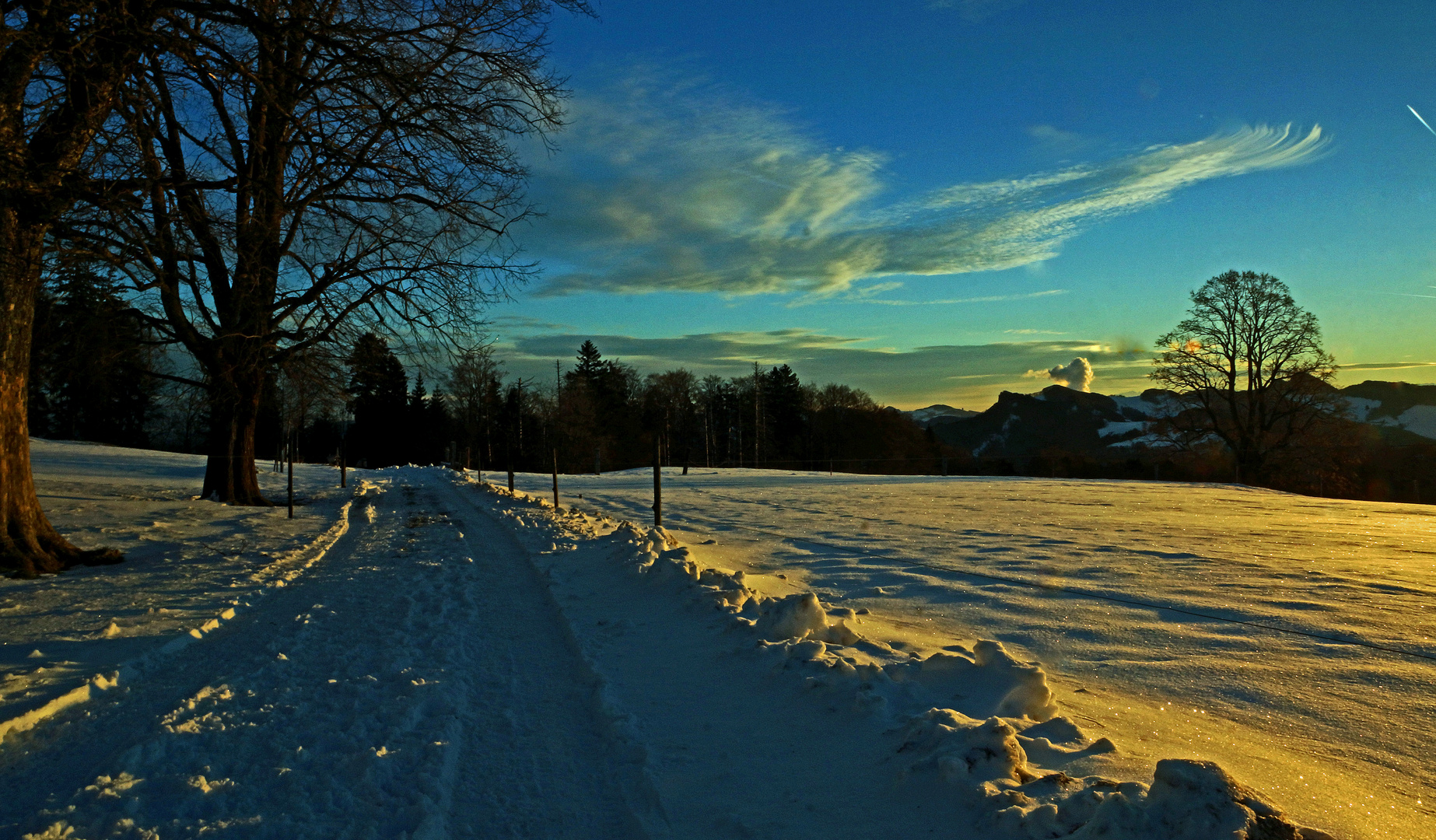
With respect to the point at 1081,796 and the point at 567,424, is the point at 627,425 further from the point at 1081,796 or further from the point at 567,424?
the point at 1081,796

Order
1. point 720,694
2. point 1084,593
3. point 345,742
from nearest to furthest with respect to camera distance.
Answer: point 345,742 < point 720,694 < point 1084,593

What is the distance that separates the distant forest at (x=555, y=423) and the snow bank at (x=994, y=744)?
10495 millimetres

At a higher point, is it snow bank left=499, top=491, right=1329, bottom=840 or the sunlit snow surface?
snow bank left=499, top=491, right=1329, bottom=840

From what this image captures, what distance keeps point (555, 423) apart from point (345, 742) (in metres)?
69.3

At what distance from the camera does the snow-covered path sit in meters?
3.13

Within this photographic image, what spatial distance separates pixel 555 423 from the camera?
7181cm

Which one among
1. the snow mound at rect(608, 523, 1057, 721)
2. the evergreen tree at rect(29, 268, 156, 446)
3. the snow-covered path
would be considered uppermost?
the evergreen tree at rect(29, 268, 156, 446)

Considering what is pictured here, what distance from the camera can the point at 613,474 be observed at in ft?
142

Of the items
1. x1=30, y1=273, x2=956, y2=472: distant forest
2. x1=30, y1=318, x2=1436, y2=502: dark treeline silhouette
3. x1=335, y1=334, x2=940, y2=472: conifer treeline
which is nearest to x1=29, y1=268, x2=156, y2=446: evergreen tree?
x1=30, y1=318, x2=1436, y2=502: dark treeline silhouette

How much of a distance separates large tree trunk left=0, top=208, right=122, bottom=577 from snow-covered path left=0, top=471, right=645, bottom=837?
4.28 m

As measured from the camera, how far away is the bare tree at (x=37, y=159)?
7215mm

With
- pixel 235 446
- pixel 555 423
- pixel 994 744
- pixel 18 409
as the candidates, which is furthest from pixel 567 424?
pixel 994 744

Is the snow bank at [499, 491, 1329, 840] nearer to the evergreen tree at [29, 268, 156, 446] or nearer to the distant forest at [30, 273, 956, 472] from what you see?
Answer: the evergreen tree at [29, 268, 156, 446]

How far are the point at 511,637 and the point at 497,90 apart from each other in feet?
23.0
